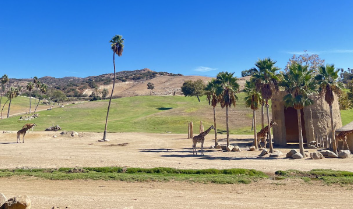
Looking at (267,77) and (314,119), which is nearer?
(267,77)

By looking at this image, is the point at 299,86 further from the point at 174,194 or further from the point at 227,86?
the point at 174,194

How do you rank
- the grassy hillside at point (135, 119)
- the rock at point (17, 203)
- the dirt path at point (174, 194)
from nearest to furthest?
the rock at point (17, 203), the dirt path at point (174, 194), the grassy hillside at point (135, 119)

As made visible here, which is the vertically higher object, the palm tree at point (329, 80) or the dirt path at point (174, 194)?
the palm tree at point (329, 80)

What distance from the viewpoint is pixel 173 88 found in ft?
646

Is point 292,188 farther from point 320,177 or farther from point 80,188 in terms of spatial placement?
point 80,188

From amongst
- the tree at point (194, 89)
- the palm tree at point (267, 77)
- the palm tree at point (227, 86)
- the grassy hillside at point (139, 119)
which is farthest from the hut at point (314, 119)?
the tree at point (194, 89)

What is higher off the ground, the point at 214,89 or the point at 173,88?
the point at 173,88

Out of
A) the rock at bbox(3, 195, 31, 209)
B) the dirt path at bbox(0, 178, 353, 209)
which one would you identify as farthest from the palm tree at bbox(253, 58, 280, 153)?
the rock at bbox(3, 195, 31, 209)

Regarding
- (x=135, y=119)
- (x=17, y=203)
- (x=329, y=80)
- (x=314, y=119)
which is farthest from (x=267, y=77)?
(x=135, y=119)

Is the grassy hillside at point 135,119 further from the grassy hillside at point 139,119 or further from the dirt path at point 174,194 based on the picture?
the dirt path at point 174,194

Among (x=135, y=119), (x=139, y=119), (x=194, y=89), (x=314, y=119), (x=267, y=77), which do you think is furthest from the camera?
(x=194, y=89)

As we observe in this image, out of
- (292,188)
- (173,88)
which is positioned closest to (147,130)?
(292,188)

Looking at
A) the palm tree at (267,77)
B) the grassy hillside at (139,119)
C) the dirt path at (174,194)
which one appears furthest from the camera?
the grassy hillside at (139,119)

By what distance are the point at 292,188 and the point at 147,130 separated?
5375cm
